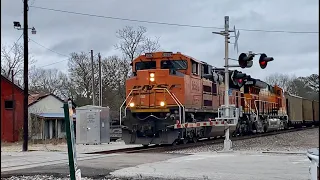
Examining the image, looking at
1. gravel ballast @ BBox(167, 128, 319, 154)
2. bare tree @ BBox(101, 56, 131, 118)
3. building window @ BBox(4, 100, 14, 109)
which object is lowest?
gravel ballast @ BBox(167, 128, 319, 154)

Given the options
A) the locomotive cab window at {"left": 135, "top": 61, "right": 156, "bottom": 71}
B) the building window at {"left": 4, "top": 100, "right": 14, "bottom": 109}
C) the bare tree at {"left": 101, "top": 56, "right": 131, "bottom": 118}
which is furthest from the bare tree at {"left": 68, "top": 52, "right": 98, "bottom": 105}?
the locomotive cab window at {"left": 135, "top": 61, "right": 156, "bottom": 71}

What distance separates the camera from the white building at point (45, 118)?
41.5 m

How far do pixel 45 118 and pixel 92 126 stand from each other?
16.6 m

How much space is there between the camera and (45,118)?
4378cm

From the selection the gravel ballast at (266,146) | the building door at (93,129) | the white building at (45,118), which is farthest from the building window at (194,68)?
the white building at (45,118)

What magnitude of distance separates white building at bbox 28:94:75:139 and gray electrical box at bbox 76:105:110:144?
37.5 feet

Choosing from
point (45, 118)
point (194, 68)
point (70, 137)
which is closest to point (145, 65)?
point (194, 68)

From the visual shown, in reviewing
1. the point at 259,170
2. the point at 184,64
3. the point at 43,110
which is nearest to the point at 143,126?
the point at 184,64

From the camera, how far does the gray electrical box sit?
28.5 metres

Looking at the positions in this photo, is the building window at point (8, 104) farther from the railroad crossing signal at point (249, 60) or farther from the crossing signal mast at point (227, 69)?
the railroad crossing signal at point (249, 60)

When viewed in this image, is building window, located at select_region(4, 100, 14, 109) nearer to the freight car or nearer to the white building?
the white building

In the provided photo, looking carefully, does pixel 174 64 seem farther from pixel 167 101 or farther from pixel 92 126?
pixel 92 126

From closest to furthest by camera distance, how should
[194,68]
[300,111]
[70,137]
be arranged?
1. [70,137]
2. [194,68]
3. [300,111]

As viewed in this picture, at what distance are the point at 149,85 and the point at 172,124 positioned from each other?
209cm
